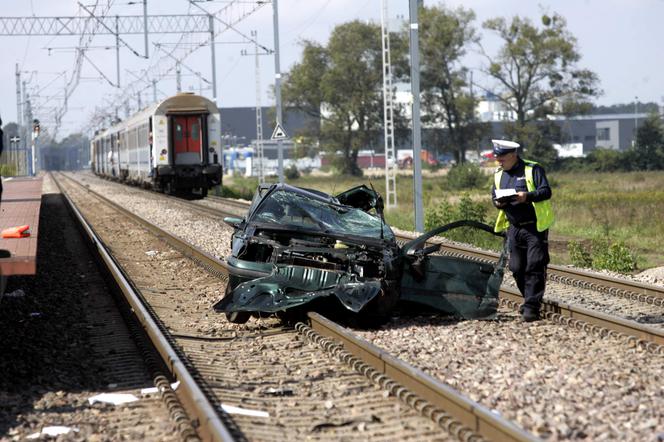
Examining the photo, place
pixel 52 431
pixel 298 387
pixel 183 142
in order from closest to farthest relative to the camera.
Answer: pixel 52 431 < pixel 298 387 < pixel 183 142

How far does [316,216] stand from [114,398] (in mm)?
3928

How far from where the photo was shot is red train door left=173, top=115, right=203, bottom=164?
35.8 meters

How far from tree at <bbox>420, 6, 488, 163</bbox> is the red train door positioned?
3592 centimetres

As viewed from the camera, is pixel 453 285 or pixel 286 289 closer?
pixel 286 289

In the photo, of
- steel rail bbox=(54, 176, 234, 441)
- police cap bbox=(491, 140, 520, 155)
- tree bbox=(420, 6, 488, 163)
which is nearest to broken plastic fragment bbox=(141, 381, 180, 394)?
steel rail bbox=(54, 176, 234, 441)

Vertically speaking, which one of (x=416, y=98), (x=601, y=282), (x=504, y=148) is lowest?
(x=601, y=282)

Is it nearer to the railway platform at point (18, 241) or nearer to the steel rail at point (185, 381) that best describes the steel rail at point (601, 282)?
the steel rail at point (185, 381)

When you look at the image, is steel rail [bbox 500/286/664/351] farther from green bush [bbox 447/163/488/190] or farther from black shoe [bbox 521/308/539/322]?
green bush [bbox 447/163/488/190]

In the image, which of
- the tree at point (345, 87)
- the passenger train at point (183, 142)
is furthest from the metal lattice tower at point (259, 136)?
the tree at point (345, 87)

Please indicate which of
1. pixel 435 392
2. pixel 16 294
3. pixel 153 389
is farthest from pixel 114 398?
pixel 16 294

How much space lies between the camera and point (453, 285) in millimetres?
9648

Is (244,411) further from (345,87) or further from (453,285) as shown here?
(345,87)

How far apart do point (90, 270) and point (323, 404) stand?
405 inches

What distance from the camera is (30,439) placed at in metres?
5.86
